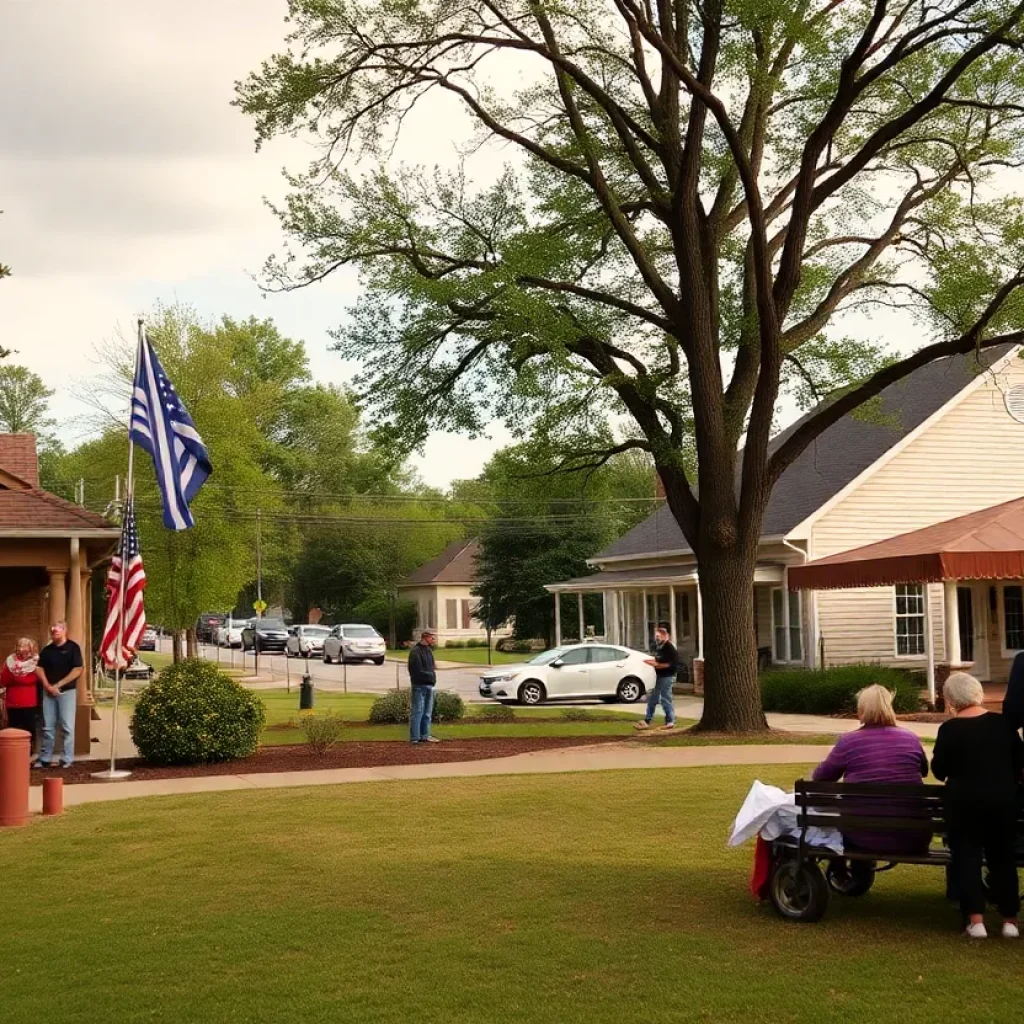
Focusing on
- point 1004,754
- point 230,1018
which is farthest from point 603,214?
point 230,1018

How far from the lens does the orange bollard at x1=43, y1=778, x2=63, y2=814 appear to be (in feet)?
46.4

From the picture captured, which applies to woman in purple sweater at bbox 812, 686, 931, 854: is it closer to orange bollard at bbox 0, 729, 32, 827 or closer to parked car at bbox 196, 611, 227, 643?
orange bollard at bbox 0, 729, 32, 827

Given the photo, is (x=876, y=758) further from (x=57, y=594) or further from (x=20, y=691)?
(x=57, y=594)

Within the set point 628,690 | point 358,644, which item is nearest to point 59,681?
point 628,690

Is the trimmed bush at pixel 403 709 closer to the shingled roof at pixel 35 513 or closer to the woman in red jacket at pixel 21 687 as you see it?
the shingled roof at pixel 35 513

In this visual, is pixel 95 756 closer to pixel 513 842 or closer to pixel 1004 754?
pixel 513 842

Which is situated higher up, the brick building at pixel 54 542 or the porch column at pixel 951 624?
the brick building at pixel 54 542

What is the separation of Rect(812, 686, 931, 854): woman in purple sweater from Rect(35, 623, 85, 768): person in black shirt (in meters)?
12.1

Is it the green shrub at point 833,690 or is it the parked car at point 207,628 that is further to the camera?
the parked car at point 207,628

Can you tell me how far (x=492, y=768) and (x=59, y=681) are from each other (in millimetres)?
5834

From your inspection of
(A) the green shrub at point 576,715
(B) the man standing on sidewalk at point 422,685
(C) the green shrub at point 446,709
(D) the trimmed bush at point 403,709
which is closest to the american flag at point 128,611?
(B) the man standing on sidewalk at point 422,685

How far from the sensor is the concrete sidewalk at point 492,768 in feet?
52.5

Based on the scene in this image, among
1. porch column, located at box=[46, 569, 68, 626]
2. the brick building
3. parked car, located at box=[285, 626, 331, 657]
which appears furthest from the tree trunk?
parked car, located at box=[285, 626, 331, 657]

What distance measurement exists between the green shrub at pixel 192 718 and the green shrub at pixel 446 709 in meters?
7.69
